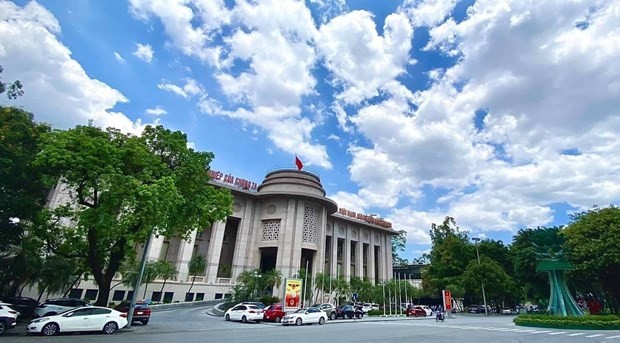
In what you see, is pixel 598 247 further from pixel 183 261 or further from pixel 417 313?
pixel 183 261

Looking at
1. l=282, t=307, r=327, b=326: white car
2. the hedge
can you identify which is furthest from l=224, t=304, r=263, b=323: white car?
the hedge

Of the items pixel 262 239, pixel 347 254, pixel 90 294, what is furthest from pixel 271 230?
pixel 90 294

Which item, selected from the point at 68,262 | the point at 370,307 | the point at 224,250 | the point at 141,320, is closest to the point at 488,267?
the point at 370,307

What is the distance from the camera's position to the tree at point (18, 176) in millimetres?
16422

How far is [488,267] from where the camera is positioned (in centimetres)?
4484

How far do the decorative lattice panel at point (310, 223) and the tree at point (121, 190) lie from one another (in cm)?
2990

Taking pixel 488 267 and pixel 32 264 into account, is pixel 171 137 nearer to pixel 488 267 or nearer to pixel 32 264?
pixel 32 264

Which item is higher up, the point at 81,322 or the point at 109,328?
the point at 81,322

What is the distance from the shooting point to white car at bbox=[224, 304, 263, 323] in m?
25.3

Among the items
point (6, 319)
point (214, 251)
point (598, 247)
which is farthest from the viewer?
point (214, 251)

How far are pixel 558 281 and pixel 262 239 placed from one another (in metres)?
35.7

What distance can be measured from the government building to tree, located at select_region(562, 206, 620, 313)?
Result: 98.4 ft

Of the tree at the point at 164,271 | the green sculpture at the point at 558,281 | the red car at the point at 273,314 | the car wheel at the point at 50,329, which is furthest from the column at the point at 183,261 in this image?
the green sculpture at the point at 558,281

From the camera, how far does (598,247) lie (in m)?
28.8
